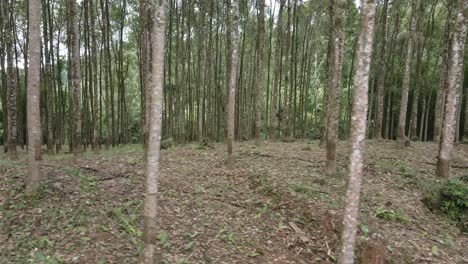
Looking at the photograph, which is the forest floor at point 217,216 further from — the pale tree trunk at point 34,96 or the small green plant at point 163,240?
the pale tree trunk at point 34,96

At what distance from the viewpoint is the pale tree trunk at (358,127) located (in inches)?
160

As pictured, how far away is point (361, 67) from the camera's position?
4.12 meters

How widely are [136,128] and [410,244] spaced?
26.2 meters

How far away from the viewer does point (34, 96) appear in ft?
19.3

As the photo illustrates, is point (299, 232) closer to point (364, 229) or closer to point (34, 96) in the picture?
point (364, 229)

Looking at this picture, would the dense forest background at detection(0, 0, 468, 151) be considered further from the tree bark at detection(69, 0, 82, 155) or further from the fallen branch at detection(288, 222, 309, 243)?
the fallen branch at detection(288, 222, 309, 243)

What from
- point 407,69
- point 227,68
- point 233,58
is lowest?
point 233,58

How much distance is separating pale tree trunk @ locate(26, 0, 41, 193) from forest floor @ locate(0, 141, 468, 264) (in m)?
0.45

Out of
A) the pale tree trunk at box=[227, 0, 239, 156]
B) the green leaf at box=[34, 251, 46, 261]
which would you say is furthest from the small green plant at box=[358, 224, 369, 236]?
the green leaf at box=[34, 251, 46, 261]

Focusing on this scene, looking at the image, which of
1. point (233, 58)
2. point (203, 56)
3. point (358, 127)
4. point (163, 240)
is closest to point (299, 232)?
point (163, 240)

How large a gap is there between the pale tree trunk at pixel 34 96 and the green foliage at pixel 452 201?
334 inches

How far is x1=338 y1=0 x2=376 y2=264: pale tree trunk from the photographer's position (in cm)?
407

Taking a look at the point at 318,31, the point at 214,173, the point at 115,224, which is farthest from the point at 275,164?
the point at 318,31

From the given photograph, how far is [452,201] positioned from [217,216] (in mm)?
5112
